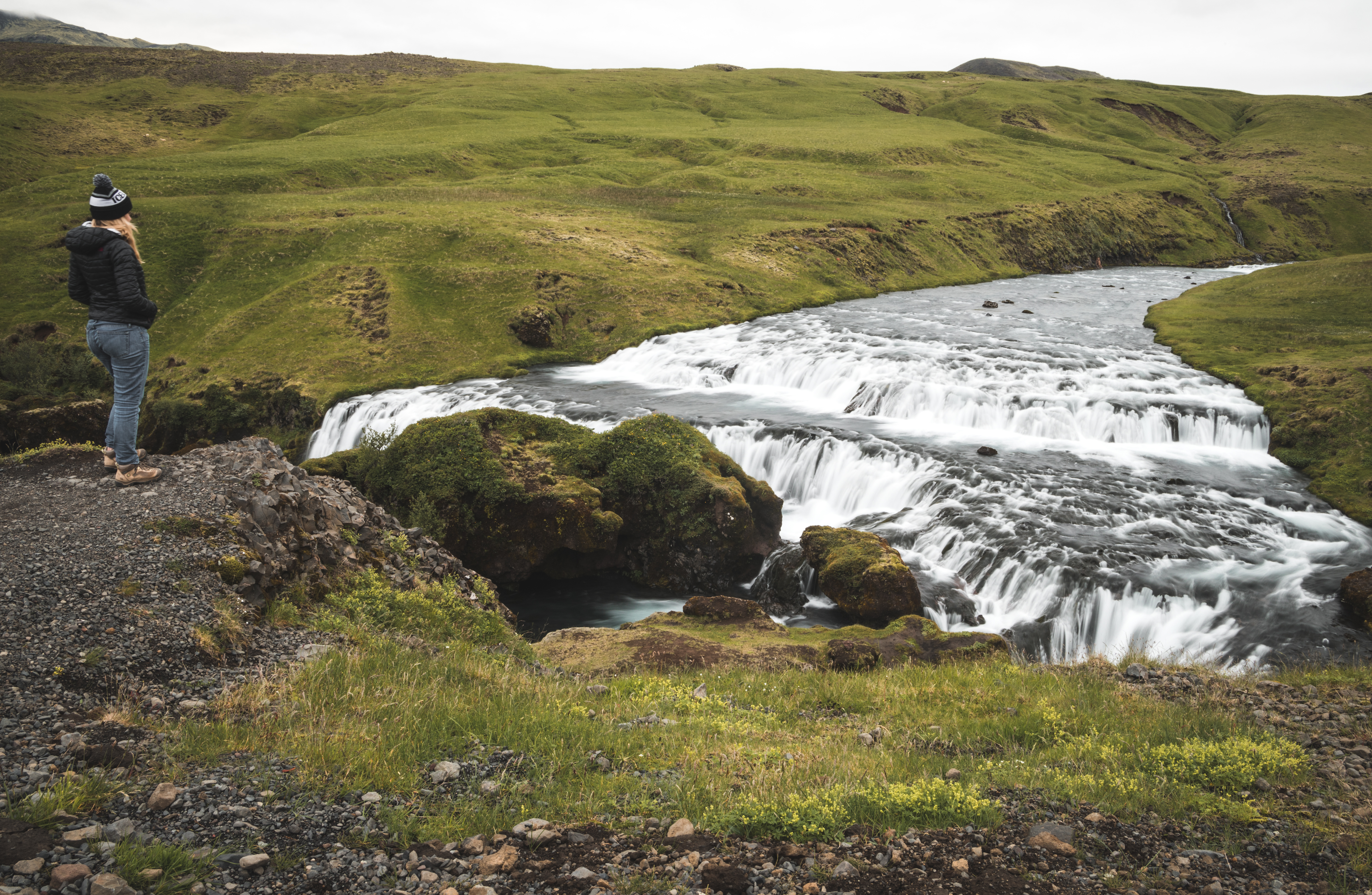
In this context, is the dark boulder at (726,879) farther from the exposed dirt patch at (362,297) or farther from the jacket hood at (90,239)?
the exposed dirt patch at (362,297)

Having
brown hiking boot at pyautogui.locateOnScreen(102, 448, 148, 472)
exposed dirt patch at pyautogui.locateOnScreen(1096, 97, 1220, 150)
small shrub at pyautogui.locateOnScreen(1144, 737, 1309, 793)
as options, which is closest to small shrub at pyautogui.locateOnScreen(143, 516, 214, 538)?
brown hiking boot at pyautogui.locateOnScreen(102, 448, 148, 472)

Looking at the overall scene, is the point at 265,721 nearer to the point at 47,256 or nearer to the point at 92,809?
the point at 92,809

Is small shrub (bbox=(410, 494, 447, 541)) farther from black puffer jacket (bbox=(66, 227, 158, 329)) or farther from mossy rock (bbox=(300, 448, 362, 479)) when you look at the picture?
black puffer jacket (bbox=(66, 227, 158, 329))

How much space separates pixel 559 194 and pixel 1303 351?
61522mm

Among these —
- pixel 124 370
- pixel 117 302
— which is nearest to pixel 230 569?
pixel 124 370

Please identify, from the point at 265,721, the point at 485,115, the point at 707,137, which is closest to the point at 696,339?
the point at 265,721

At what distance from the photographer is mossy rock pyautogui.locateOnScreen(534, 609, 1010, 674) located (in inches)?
594

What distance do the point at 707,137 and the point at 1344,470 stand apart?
94617 mm

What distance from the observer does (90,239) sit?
12.1 metres

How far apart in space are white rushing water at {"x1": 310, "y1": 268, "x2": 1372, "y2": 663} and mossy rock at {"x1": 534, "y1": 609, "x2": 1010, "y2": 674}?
4.35 metres

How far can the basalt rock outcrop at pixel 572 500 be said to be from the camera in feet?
75.2

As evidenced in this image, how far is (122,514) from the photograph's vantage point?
12242mm

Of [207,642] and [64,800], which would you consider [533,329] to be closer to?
[207,642]

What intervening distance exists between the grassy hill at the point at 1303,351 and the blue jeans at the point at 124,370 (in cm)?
3224
